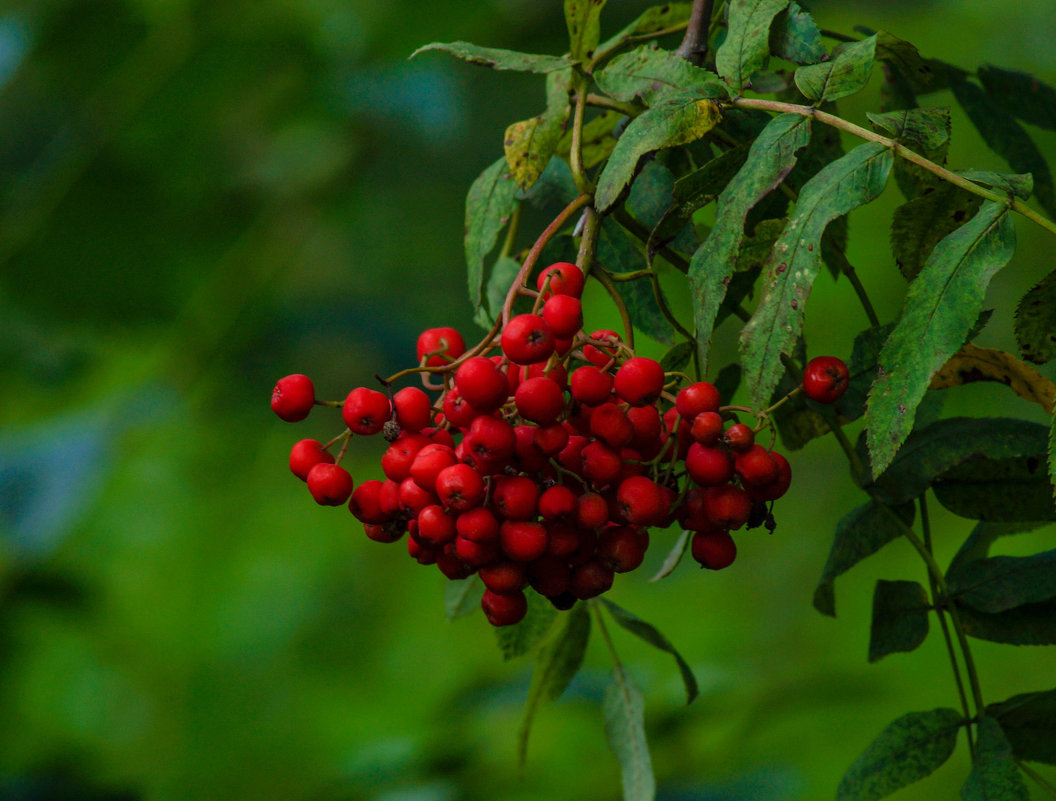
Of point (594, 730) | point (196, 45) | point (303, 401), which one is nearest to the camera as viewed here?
point (303, 401)

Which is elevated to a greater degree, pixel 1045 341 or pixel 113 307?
pixel 113 307

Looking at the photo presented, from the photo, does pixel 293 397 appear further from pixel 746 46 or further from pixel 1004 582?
pixel 1004 582

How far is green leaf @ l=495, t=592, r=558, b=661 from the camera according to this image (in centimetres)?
112

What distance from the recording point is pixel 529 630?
1131 millimetres

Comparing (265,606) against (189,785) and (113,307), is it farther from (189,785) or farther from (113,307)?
(113,307)

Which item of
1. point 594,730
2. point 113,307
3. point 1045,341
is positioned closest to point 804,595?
point 594,730

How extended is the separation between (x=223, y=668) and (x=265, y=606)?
0.66 ft

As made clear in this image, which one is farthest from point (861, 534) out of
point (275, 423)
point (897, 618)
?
point (275, 423)

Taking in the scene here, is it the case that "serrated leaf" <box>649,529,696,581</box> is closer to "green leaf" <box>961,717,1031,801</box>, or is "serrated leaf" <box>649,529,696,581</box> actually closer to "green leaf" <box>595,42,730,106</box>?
"green leaf" <box>961,717,1031,801</box>

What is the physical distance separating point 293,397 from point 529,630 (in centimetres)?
43

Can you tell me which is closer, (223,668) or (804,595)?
(804,595)

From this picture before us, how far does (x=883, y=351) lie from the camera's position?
2.28 feet

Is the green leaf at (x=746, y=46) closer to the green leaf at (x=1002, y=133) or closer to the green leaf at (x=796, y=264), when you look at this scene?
the green leaf at (x=796, y=264)

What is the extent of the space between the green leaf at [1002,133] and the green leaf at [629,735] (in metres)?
0.75
